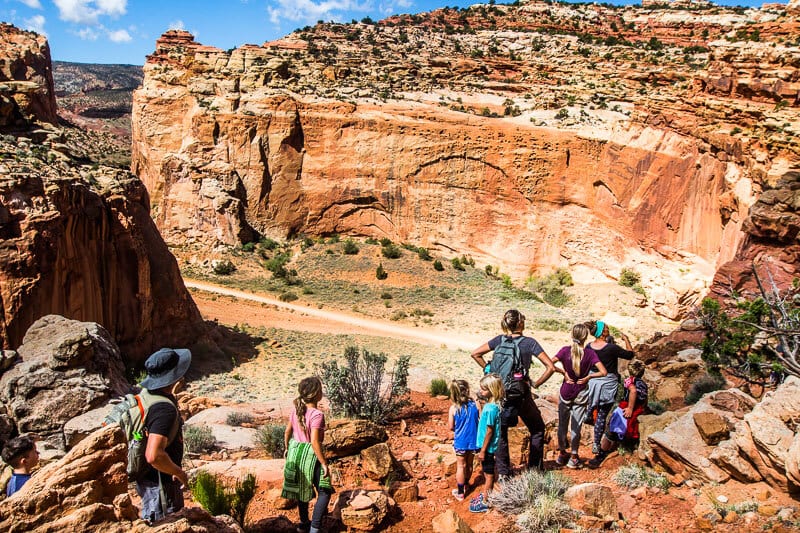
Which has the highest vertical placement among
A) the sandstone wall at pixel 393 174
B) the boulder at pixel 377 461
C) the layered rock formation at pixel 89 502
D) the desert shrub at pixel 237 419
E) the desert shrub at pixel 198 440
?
the sandstone wall at pixel 393 174

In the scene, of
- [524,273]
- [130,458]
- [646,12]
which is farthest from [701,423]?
[646,12]

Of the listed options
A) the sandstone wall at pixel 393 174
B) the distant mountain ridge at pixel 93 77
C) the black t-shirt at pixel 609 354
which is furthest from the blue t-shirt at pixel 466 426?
the distant mountain ridge at pixel 93 77

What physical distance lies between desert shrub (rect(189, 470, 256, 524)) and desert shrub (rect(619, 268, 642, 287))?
21.0m

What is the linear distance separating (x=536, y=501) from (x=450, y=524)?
0.89m

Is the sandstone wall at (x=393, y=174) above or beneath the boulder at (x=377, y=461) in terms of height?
above

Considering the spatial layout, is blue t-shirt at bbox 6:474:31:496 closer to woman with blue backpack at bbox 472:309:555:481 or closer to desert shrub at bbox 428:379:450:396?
woman with blue backpack at bbox 472:309:555:481

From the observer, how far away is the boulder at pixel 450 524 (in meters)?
5.00

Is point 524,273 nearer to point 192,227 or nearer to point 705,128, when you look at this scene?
point 705,128

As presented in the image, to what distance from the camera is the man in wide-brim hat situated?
3.92 metres

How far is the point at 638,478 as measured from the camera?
6.28 meters

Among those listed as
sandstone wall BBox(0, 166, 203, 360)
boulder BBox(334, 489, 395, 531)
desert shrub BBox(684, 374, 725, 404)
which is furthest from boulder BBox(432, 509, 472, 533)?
sandstone wall BBox(0, 166, 203, 360)

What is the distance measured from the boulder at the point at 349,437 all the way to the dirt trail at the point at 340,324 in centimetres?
1219

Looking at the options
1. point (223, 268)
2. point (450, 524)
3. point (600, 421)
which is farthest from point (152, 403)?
point (223, 268)

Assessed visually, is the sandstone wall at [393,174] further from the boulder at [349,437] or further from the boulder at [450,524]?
the boulder at [450,524]
